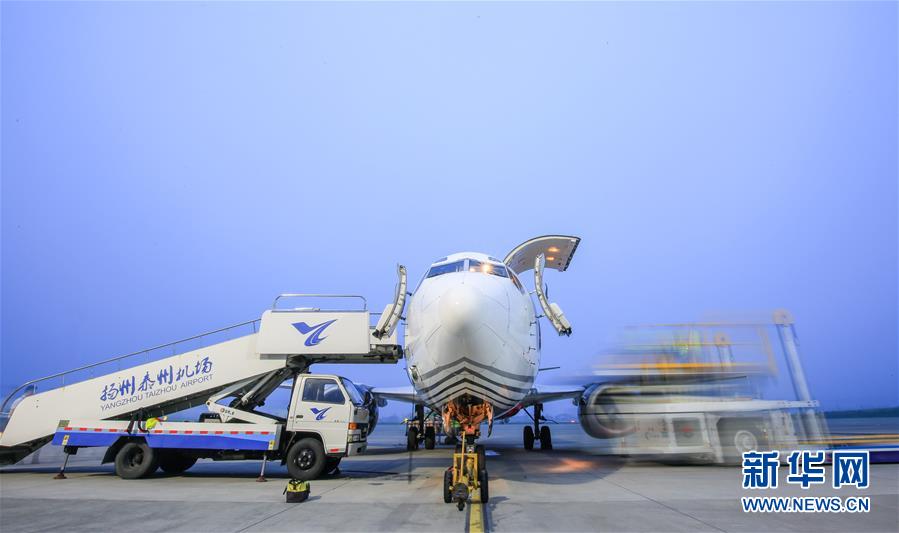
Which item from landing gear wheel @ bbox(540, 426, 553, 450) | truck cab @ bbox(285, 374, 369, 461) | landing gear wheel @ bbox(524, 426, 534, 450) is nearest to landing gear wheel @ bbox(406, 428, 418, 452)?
landing gear wheel @ bbox(524, 426, 534, 450)

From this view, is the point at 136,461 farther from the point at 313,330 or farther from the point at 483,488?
the point at 483,488

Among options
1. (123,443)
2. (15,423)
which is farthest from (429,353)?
(15,423)

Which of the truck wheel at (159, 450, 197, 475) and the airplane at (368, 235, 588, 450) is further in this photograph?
the truck wheel at (159, 450, 197, 475)

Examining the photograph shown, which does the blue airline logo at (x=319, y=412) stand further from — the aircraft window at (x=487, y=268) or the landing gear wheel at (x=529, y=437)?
the landing gear wheel at (x=529, y=437)

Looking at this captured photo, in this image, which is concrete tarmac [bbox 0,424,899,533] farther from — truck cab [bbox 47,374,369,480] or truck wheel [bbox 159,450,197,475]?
truck cab [bbox 47,374,369,480]

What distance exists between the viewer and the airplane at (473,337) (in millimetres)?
7035

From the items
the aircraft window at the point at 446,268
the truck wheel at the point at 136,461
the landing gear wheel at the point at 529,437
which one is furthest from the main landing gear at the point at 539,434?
the truck wheel at the point at 136,461

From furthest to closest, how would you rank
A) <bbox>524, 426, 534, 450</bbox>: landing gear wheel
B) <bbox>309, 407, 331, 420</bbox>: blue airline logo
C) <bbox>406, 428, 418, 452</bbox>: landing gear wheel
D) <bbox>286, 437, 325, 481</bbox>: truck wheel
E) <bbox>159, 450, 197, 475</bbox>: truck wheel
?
<bbox>524, 426, 534, 450</bbox>: landing gear wheel, <bbox>406, 428, 418, 452</bbox>: landing gear wheel, <bbox>159, 450, 197, 475</bbox>: truck wheel, <bbox>309, 407, 331, 420</bbox>: blue airline logo, <bbox>286, 437, 325, 481</bbox>: truck wheel

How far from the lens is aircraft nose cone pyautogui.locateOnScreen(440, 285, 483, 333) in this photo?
6879 mm

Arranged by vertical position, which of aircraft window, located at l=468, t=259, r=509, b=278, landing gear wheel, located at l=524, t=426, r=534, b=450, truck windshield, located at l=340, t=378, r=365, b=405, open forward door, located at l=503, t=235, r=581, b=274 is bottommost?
landing gear wheel, located at l=524, t=426, r=534, b=450

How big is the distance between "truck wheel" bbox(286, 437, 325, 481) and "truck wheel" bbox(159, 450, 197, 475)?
12.1 ft

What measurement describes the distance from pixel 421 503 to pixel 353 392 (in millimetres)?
4722

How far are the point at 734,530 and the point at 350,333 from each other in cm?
929

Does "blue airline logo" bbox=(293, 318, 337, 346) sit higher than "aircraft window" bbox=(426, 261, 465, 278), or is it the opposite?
"aircraft window" bbox=(426, 261, 465, 278)
